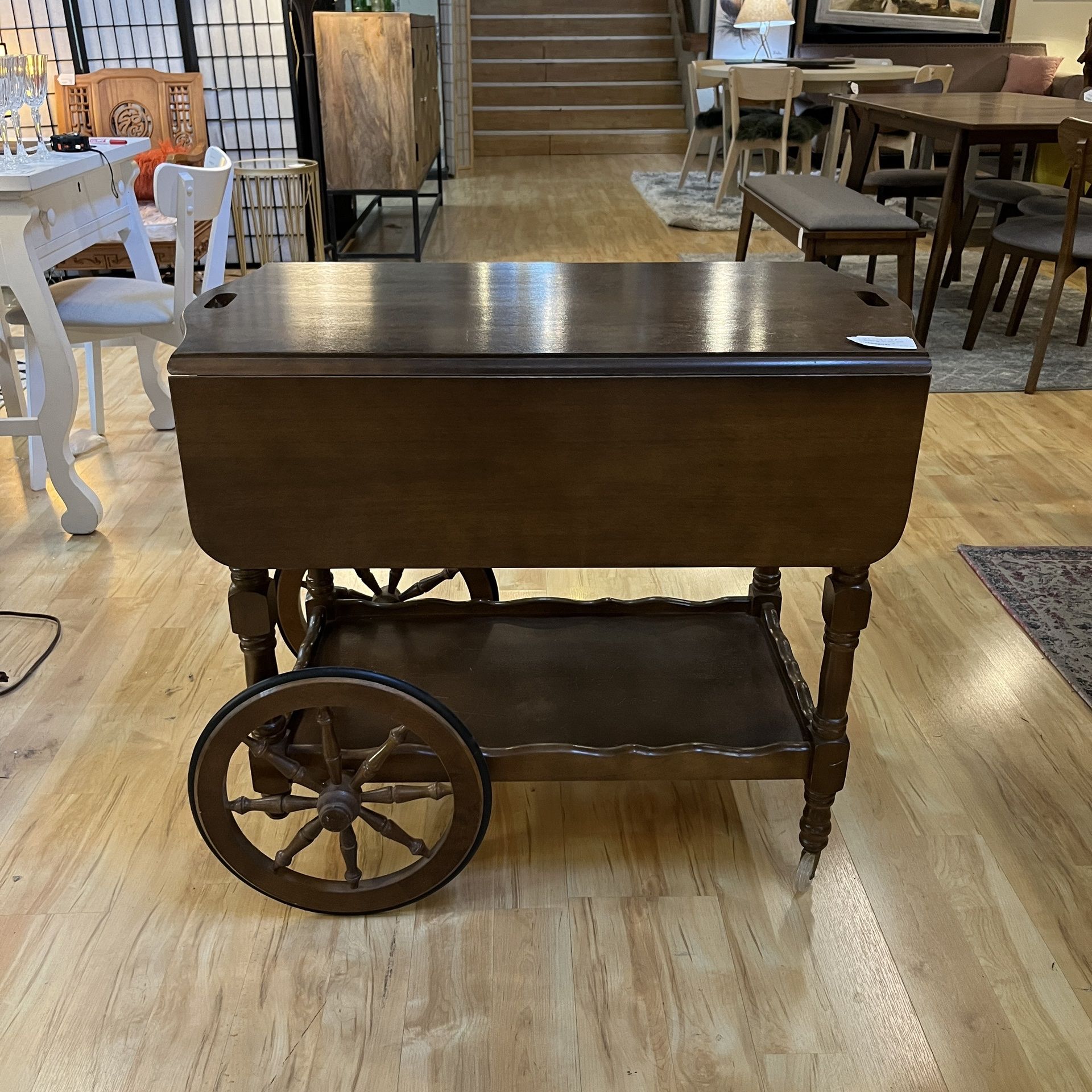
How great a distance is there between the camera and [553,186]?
23.6ft

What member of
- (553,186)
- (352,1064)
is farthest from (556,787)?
(553,186)

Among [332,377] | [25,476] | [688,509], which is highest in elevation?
[332,377]

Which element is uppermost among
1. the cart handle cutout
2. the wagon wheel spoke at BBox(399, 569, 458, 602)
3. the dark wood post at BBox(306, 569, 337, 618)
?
the cart handle cutout

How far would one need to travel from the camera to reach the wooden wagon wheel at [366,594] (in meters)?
1.76

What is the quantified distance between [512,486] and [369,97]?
406 centimetres

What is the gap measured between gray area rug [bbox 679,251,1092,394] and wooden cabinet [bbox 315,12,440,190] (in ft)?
5.40

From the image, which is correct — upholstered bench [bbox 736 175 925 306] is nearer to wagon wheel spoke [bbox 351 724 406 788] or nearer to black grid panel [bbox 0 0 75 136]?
wagon wheel spoke [bbox 351 724 406 788]

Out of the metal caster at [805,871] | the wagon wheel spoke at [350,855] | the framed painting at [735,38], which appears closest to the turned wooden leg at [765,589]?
the metal caster at [805,871]

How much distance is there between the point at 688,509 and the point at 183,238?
6.15 feet

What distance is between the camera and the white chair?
8.16 feet

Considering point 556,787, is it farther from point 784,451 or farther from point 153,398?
point 153,398

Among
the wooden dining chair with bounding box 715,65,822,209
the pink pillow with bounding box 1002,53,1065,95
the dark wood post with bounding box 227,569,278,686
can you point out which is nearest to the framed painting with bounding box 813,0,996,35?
the pink pillow with bounding box 1002,53,1065,95

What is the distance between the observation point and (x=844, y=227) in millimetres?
3312

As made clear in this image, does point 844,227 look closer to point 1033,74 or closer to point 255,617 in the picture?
point 255,617
